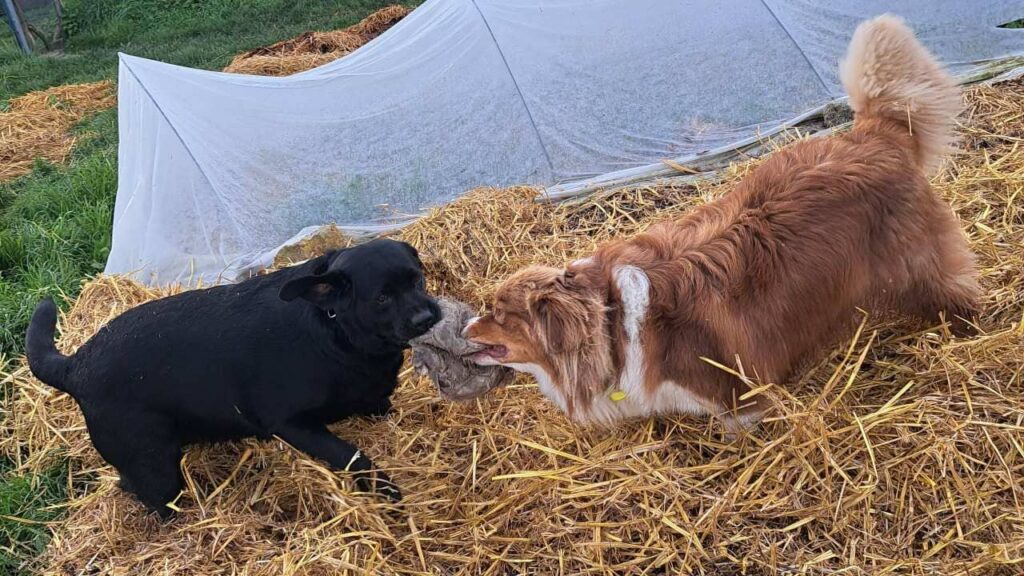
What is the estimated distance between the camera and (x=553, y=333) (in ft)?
9.62

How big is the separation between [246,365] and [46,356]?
3.46 feet

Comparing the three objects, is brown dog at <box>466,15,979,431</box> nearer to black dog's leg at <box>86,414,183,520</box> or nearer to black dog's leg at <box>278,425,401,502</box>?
black dog's leg at <box>278,425,401,502</box>

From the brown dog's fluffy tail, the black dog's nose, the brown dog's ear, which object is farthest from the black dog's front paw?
the brown dog's fluffy tail

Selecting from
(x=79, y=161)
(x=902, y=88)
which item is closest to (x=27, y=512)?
(x=902, y=88)

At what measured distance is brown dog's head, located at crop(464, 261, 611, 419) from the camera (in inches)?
114

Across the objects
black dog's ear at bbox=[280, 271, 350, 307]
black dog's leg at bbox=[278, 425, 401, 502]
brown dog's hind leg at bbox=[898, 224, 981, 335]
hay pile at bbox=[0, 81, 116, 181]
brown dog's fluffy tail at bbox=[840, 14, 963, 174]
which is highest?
hay pile at bbox=[0, 81, 116, 181]

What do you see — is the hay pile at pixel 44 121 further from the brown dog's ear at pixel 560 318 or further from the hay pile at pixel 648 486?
the brown dog's ear at pixel 560 318

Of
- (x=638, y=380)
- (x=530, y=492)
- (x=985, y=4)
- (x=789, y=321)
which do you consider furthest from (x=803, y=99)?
(x=530, y=492)

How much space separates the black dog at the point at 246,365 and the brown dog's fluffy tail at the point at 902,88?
7.52ft

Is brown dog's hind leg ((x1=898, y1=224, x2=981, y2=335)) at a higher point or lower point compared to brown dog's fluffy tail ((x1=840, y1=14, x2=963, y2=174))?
lower

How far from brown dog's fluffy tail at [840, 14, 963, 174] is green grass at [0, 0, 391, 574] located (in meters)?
4.69

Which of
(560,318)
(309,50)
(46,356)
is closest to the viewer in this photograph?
(560,318)

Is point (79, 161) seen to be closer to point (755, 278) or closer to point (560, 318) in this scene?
point (560, 318)

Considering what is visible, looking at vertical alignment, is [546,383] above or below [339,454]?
above
